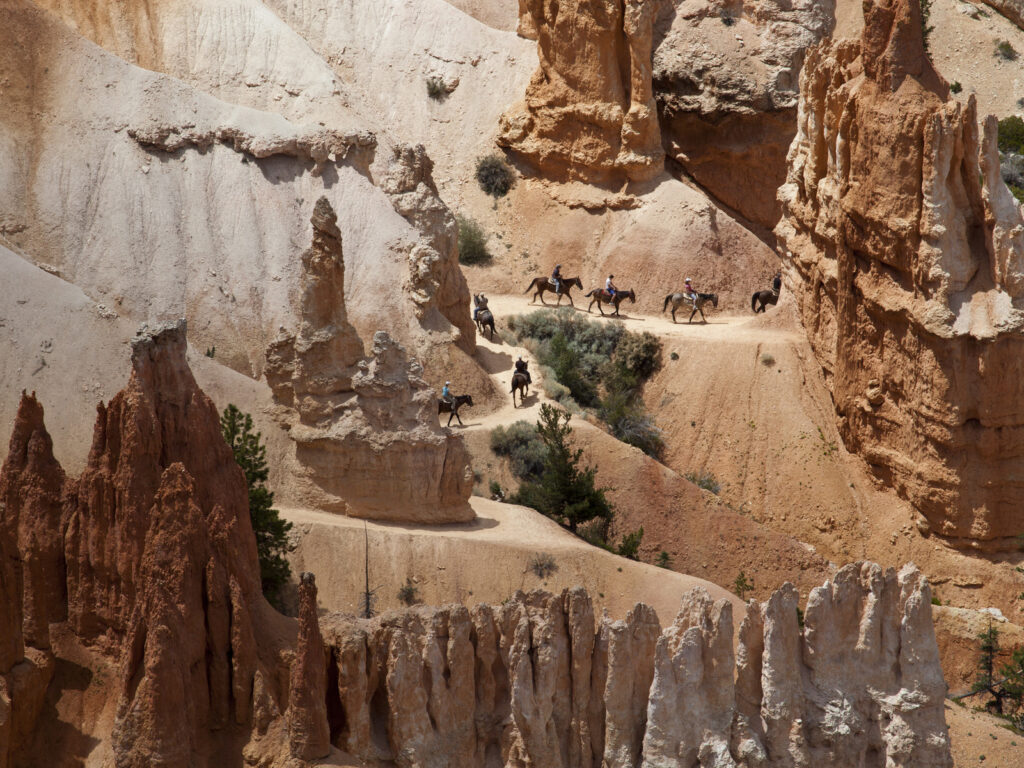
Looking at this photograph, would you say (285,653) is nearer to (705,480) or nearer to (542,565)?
(542,565)

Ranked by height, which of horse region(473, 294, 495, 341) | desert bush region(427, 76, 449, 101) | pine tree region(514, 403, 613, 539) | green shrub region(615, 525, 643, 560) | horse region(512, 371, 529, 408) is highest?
desert bush region(427, 76, 449, 101)

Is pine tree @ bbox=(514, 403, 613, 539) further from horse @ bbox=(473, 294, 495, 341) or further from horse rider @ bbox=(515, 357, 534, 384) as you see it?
horse @ bbox=(473, 294, 495, 341)

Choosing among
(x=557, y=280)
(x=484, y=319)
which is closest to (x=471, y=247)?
(x=557, y=280)

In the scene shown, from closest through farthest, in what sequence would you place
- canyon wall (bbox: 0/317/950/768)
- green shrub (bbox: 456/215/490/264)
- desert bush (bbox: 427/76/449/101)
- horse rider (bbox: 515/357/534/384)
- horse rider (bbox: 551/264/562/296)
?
canyon wall (bbox: 0/317/950/768) < horse rider (bbox: 515/357/534/384) < horse rider (bbox: 551/264/562/296) < green shrub (bbox: 456/215/490/264) < desert bush (bbox: 427/76/449/101)

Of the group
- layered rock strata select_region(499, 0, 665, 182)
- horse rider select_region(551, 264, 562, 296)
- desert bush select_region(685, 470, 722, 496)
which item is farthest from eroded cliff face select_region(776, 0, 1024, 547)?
layered rock strata select_region(499, 0, 665, 182)

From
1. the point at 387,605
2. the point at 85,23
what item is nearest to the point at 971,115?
the point at 387,605

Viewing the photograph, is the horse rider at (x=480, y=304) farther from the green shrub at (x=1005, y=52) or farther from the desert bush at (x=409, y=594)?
the green shrub at (x=1005, y=52)

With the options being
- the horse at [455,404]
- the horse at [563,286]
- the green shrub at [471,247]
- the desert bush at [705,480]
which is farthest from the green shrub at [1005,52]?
the horse at [455,404]
